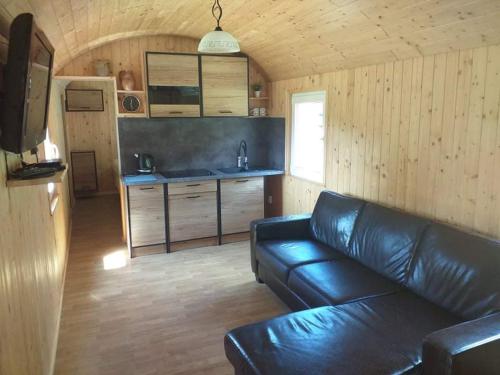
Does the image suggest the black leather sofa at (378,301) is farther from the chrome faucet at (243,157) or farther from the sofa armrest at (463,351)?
the chrome faucet at (243,157)

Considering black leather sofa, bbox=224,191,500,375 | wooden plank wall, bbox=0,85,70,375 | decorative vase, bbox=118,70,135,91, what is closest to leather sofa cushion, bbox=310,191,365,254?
black leather sofa, bbox=224,191,500,375

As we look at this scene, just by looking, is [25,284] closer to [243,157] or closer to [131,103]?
[131,103]

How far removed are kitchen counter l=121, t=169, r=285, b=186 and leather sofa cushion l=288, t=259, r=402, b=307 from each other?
2.00 meters

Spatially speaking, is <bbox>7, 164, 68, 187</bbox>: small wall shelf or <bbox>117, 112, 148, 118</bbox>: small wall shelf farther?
<bbox>117, 112, 148, 118</bbox>: small wall shelf

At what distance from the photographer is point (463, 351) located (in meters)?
1.66

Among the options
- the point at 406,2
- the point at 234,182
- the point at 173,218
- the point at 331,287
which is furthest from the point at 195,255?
the point at 406,2

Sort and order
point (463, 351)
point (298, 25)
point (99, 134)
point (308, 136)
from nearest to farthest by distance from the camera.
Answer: point (463, 351)
point (298, 25)
point (308, 136)
point (99, 134)

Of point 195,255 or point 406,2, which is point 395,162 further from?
point 195,255

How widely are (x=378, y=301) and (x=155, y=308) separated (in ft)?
6.05

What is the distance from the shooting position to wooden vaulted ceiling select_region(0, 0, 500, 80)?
2393 millimetres

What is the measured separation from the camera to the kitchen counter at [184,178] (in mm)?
4375

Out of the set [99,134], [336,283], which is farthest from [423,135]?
Result: [99,134]

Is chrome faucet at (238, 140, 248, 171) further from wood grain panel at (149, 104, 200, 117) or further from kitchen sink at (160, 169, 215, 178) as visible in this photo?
wood grain panel at (149, 104, 200, 117)

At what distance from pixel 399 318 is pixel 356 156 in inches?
72.0
